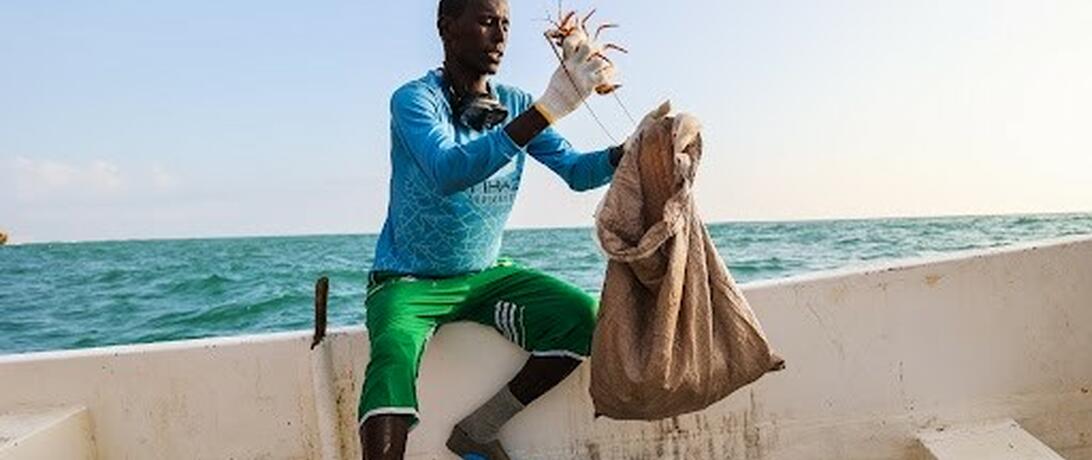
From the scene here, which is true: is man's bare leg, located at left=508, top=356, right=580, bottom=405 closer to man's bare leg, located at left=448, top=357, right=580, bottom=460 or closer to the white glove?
man's bare leg, located at left=448, top=357, right=580, bottom=460

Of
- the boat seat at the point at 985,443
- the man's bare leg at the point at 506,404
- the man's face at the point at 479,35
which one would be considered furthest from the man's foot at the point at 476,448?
the boat seat at the point at 985,443

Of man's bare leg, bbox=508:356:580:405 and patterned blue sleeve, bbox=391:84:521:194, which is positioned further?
man's bare leg, bbox=508:356:580:405

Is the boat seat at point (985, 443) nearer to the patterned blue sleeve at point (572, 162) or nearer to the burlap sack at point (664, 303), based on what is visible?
the burlap sack at point (664, 303)

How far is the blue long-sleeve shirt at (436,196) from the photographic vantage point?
2234mm

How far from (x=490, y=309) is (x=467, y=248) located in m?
0.18

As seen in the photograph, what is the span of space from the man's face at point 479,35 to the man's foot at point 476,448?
1022 mm

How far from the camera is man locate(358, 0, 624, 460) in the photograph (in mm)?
2256

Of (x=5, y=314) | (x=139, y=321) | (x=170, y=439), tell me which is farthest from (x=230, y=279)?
(x=170, y=439)

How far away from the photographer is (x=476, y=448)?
7.93 feet

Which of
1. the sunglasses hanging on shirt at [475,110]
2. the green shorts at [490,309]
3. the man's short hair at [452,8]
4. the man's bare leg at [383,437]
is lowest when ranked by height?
the man's bare leg at [383,437]

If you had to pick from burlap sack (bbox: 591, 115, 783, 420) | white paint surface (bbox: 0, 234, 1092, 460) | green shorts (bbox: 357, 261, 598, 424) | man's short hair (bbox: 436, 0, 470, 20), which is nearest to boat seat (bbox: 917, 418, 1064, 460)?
white paint surface (bbox: 0, 234, 1092, 460)

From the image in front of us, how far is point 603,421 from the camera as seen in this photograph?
249 centimetres

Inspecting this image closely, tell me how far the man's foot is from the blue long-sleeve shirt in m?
0.46

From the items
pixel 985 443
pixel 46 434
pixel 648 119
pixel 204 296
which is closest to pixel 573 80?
pixel 648 119
